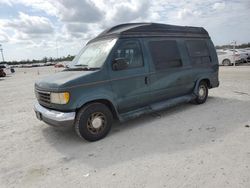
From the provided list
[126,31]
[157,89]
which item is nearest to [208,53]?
[157,89]

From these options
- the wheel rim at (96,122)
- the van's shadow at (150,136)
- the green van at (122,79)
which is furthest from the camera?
the wheel rim at (96,122)

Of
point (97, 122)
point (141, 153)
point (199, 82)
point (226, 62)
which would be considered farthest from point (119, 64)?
point (226, 62)

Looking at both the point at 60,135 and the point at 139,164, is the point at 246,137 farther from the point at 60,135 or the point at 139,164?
the point at 60,135

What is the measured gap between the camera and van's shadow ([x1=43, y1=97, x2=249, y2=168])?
148 inches

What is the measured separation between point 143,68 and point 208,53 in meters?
3.05

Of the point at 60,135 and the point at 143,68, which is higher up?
the point at 143,68

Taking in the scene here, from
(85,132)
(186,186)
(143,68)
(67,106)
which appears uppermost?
(143,68)

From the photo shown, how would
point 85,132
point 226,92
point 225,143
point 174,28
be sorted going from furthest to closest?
point 226,92 → point 174,28 → point 85,132 → point 225,143

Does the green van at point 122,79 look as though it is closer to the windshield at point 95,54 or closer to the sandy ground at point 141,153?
the windshield at point 95,54

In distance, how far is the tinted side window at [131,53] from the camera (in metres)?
4.65

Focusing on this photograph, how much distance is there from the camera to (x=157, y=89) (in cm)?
536

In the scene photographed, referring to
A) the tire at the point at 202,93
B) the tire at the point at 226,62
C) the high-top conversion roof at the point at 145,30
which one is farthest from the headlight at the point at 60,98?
the tire at the point at 226,62

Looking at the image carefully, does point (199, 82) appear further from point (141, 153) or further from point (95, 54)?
point (141, 153)

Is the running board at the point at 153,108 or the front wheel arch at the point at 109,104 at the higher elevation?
the front wheel arch at the point at 109,104
